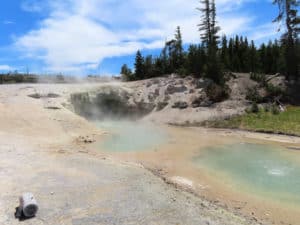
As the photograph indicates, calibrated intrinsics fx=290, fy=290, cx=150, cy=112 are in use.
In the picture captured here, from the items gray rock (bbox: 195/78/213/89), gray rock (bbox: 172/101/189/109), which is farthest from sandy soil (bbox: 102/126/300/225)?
gray rock (bbox: 195/78/213/89)

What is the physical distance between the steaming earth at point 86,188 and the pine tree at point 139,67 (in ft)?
82.9

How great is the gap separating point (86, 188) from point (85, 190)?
0.17m

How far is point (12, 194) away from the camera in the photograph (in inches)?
322

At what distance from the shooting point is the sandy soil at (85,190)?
7039mm

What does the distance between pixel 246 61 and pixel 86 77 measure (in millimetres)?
22325

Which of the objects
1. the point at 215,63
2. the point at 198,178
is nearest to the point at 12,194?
the point at 198,178

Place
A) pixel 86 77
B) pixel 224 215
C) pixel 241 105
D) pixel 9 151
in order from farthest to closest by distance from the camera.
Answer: pixel 86 77
pixel 241 105
pixel 9 151
pixel 224 215

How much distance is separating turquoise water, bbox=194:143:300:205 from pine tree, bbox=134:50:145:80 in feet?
87.0

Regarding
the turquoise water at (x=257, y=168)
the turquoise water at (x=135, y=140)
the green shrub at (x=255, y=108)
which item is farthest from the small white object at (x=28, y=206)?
the green shrub at (x=255, y=108)

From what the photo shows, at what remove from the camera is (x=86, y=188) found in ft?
29.2

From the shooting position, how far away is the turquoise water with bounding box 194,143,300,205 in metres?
9.79

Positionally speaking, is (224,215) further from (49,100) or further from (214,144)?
(49,100)

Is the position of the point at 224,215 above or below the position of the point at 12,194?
below

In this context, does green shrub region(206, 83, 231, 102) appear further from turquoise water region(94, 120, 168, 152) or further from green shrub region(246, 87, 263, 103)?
turquoise water region(94, 120, 168, 152)
